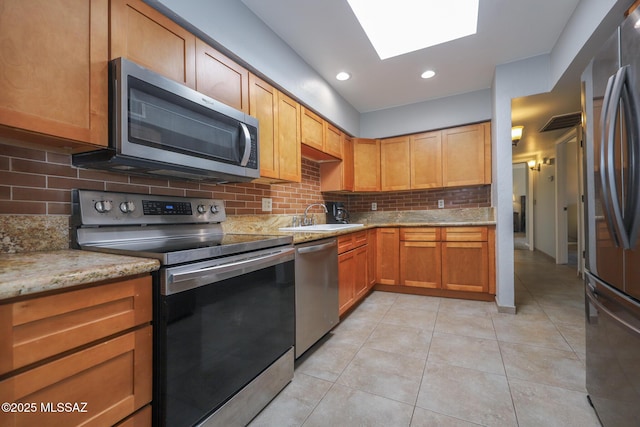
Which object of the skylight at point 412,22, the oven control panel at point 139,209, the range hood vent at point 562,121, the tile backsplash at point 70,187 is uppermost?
the skylight at point 412,22

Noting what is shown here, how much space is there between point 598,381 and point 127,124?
2339 millimetres

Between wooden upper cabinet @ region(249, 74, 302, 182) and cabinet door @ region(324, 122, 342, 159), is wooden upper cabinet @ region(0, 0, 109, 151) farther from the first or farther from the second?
cabinet door @ region(324, 122, 342, 159)

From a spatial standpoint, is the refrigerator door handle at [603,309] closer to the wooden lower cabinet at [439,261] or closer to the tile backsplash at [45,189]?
the wooden lower cabinet at [439,261]

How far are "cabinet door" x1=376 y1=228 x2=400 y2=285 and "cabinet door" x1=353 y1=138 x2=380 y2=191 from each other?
0.66 m

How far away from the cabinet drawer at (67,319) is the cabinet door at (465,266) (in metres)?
2.98

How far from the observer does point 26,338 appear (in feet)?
2.21

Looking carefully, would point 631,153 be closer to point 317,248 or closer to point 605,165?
point 605,165

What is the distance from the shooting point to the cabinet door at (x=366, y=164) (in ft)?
12.1

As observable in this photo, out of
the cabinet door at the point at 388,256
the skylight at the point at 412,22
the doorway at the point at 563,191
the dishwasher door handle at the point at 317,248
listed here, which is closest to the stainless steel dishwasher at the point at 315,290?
the dishwasher door handle at the point at 317,248

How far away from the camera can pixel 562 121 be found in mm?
3604

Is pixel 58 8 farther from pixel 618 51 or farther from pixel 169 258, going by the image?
pixel 618 51

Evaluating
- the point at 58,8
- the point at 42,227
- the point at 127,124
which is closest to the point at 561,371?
the point at 127,124

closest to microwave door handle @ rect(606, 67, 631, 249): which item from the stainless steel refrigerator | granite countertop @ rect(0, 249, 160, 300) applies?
the stainless steel refrigerator

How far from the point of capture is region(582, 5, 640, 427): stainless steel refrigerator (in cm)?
97
